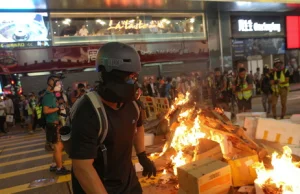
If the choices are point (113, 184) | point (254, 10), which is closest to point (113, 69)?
point (113, 184)

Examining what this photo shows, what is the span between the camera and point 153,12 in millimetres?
20766

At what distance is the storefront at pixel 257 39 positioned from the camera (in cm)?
2303

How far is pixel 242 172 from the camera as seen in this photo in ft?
Result: 13.6

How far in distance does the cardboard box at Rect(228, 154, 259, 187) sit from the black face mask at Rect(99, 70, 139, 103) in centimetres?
273

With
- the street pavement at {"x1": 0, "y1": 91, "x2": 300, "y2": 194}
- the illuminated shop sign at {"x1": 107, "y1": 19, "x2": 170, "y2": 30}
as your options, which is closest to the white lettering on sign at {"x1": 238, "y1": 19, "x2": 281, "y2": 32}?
the illuminated shop sign at {"x1": 107, "y1": 19, "x2": 170, "y2": 30}

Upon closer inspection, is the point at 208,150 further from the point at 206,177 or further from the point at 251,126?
the point at 251,126

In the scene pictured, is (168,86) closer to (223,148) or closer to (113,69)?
(223,148)

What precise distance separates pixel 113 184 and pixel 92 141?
49 cm

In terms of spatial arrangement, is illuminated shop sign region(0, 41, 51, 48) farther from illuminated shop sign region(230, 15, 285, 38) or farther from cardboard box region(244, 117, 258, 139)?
cardboard box region(244, 117, 258, 139)

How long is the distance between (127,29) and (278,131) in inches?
641

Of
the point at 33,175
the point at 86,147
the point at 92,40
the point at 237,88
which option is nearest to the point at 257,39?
the point at 92,40

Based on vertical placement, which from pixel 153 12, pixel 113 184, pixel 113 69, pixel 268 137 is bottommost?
pixel 268 137

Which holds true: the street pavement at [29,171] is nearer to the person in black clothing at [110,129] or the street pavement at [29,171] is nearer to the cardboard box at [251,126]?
the cardboard box at [251,126]

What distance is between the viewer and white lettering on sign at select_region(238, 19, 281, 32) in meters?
23.2
